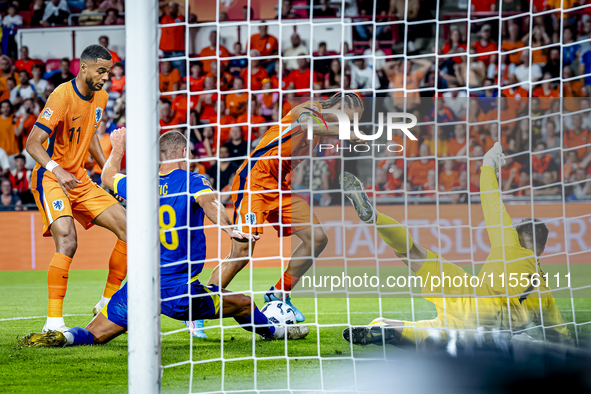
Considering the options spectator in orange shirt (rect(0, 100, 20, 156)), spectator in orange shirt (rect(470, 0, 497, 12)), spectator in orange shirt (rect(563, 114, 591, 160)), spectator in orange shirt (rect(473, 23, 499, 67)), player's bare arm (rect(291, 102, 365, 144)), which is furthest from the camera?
spectator in orange shirt (rect(470, 0, 497, 12))

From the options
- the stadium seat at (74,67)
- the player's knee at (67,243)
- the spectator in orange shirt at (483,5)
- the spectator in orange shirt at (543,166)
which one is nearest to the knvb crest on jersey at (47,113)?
the player's knee at (67,243)

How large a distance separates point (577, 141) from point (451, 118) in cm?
160

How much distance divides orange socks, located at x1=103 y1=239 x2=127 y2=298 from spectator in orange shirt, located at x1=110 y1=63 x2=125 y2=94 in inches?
190

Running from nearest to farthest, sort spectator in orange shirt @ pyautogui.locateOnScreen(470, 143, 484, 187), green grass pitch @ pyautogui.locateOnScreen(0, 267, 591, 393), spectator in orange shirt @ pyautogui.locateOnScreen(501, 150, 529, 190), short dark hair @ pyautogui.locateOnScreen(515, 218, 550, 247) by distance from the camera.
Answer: green grass pitch @ pyautogui.locateOnScreen(0, 267, 591, 393)
short dark hair @ pyautogui.locateOnScreen(515, 218, 550, 247)
spectator in orange shirt @ pyautogui.locateOnScreen(501, 150, 529, 190)
spectator in orange shirt @ pyautogui.locateOnScreen(470, 143, 484, 187)

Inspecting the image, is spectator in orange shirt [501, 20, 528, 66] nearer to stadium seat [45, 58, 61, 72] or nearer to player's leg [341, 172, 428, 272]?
player's leg [341, 172, 428, 272]

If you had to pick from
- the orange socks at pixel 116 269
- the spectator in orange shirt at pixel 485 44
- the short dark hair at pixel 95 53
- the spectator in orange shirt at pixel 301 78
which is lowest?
the orange socks at pixel 116 269

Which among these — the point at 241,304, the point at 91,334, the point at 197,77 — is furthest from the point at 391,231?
the point at 197,77

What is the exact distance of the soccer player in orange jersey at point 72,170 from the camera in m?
3.87

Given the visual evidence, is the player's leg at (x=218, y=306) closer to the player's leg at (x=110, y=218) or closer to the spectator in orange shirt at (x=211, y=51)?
the player's leg at (x=110, y=218)

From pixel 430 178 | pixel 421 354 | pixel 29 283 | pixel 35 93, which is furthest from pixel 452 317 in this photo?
pixel 35 93

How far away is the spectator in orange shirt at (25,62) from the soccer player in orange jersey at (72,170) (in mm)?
5400

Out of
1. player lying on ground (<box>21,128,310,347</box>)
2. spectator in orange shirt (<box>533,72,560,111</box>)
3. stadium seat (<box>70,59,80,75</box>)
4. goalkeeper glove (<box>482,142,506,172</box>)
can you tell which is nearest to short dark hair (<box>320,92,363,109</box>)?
goalkeeper glove (<box>482,142,506,172</box>)

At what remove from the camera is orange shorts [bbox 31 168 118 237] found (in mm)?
3930

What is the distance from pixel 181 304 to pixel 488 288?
159 cm
